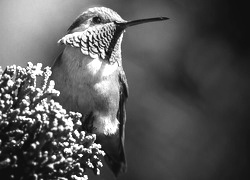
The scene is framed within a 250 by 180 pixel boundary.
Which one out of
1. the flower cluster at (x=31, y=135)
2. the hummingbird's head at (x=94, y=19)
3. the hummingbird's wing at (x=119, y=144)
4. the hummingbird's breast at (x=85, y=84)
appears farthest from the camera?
the hummingbird's wing at (x=119, y=144)

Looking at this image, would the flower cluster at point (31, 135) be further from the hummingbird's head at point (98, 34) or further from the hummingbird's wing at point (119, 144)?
the hummingbird's wing at point (119, 144)

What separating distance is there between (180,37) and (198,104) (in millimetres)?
797

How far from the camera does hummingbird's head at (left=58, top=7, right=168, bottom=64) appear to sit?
9.66 feet

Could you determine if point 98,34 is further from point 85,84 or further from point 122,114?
point 122,114

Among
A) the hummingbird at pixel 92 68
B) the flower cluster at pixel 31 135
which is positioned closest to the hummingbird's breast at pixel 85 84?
the hummingbird at pixel 92 68

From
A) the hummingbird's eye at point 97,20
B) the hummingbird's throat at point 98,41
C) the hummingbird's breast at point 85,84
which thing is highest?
the hummingbird's eye at point 97,20

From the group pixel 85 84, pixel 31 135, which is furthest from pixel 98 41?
pixel 31 135

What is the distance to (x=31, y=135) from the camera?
1922 millimetres

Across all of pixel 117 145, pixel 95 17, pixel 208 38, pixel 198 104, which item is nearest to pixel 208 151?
pixel 198 104

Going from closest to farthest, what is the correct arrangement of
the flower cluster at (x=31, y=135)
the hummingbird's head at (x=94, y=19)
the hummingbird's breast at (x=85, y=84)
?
the flower cluster at (x=31, y=135) < the hummingbird's breast at (x=85, y=84) < the hummingbird's head at (x=94, y=19)

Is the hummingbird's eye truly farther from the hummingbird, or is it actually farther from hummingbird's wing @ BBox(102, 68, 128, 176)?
hummingbird's wing @ BBox(102, 68, 128, 176)

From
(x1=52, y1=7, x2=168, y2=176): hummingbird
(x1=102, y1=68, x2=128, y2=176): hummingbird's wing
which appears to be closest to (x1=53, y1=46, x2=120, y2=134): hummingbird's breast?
(x1=52, y1=7, x2=168, y2=176): hummingbird

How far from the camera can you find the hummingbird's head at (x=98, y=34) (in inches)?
116

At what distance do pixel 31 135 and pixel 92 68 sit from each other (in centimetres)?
107
